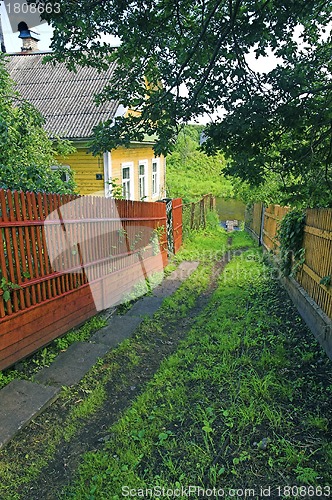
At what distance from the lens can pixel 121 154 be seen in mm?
11828

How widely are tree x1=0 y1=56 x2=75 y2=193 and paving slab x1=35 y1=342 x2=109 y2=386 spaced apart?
8.89 feet

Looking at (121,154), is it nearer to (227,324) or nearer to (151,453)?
(227,324)

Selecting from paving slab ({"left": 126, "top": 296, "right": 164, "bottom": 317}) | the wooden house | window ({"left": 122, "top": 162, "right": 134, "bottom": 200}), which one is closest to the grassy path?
paving slab ({"left": 126, "top": 296, "right": 164, "bottom": 317})

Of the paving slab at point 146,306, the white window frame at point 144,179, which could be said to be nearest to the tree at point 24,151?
the paving slab at point 146,306

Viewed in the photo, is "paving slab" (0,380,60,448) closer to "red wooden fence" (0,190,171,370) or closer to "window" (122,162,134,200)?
"red wooden fence" (0,190,171,370)

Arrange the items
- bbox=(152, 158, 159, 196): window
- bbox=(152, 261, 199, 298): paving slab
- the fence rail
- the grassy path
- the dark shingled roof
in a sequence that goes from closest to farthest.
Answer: the grassy path, the fence rail, bbox=(152, 261, 199, 298): paving slab, the dark shingled roof, bbox=(152, 158, 159, 196): window

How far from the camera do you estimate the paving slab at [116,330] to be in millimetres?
4613

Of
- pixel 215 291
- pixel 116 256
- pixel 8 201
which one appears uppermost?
pixel 8 201

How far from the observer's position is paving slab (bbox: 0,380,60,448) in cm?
284

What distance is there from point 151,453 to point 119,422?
1.61ft

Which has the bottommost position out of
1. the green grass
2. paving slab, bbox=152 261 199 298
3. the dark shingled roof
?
paving slab, bbox=152 261 199 298

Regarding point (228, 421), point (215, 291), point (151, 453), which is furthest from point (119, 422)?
point (215, 291)

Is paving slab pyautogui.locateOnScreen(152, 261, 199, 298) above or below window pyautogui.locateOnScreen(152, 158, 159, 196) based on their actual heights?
below

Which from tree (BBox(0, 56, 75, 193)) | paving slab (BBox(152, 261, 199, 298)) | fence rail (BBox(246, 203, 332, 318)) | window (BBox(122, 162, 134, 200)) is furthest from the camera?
window (BBox(122, 162, 134, 200))
